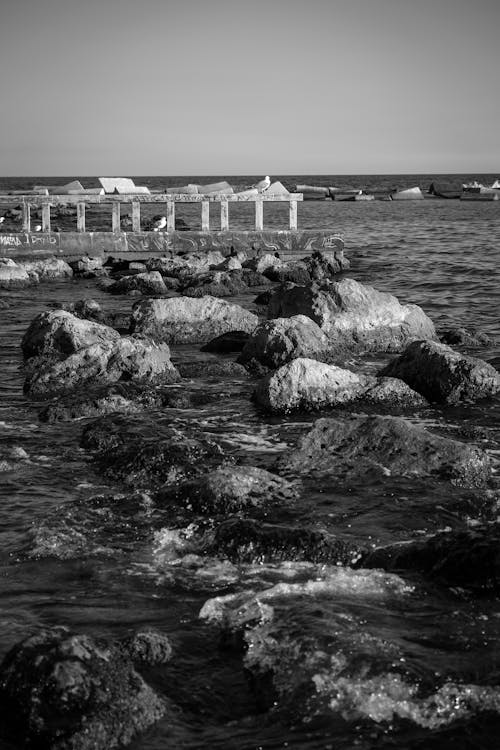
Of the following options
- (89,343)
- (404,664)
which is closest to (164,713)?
(404,664)

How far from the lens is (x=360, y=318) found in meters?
15.5

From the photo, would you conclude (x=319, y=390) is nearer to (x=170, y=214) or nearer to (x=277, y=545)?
(x=277, y=545)

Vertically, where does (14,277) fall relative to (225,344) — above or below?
above

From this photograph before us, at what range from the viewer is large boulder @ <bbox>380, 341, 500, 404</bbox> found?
12055 millimetres

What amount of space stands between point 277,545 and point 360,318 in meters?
8.95

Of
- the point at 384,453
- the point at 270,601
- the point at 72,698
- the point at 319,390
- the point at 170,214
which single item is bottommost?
the point at 270,601

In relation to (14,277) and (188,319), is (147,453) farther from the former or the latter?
(14,277)

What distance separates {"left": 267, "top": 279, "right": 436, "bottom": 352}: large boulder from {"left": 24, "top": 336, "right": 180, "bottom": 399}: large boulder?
338 cm

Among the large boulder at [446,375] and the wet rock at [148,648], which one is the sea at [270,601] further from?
the large boulder at [446,375]

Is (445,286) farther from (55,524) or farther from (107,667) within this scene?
(107,667)

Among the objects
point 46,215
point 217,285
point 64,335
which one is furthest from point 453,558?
point 46,215

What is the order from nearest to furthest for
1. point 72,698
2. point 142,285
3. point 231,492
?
point 72,698
point 231,492
point 142,285

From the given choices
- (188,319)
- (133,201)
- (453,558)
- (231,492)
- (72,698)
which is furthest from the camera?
(133,201)

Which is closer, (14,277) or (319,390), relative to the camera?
(319,390)
